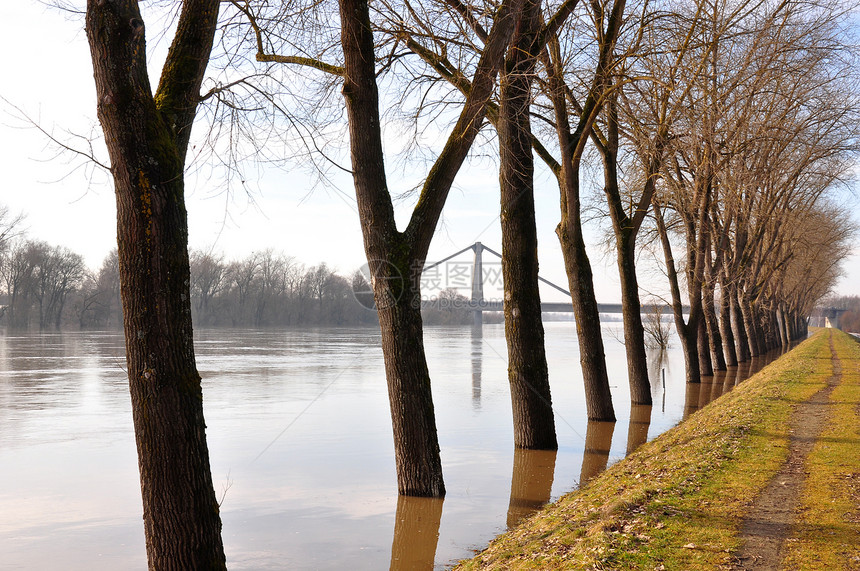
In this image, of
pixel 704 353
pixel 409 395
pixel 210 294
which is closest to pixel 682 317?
pixel 704 353

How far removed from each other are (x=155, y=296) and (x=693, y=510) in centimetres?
422

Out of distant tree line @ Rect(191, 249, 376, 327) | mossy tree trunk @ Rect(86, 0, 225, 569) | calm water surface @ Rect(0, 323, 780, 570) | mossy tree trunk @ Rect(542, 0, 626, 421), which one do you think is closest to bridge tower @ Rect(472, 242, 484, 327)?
distant tree line @ Rect(191, 249, 376, 327)

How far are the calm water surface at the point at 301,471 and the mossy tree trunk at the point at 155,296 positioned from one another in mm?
1895

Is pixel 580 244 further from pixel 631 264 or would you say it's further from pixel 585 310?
pixel 631 264

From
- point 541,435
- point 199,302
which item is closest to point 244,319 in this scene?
point 199,302

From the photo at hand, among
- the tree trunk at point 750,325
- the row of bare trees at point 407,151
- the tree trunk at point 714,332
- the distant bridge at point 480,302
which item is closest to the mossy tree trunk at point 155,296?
the row of bare trees at point 407,151

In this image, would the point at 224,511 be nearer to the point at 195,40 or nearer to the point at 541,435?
the point at 541,435

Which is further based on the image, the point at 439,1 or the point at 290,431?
the point at 290,431

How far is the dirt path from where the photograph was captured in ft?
14.6

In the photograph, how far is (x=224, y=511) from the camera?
7.77m

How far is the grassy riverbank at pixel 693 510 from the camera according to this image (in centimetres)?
452

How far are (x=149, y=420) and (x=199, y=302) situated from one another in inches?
3871

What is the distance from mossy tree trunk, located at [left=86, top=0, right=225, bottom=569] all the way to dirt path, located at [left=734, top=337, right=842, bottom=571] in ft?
11.0

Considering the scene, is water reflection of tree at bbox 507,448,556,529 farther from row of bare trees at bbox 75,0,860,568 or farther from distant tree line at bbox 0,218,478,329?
distant tree line at bbox 0,218,478,329
